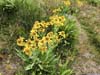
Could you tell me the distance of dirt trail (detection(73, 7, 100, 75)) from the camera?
319 inches

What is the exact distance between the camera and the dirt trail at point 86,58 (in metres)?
8.11

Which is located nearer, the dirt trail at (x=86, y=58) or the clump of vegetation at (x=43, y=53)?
the clump of vegetation at (x=43, y=53)

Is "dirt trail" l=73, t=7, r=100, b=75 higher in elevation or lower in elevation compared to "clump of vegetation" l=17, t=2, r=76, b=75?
lower

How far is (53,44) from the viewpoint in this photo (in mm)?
7648

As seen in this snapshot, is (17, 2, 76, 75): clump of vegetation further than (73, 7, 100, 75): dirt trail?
No

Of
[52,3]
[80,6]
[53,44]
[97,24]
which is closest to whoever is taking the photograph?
[53,44]

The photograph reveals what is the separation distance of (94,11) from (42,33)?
12.5ft

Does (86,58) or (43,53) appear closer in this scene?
(43,53)

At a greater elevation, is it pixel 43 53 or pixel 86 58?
pixel 43 53

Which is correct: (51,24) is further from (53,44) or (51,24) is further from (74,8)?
(74,8)

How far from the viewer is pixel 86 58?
8555mm

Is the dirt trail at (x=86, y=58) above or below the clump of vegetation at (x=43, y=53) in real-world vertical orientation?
below

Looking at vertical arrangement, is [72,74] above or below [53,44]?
below

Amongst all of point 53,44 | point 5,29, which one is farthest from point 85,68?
point 5,29
